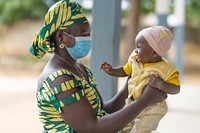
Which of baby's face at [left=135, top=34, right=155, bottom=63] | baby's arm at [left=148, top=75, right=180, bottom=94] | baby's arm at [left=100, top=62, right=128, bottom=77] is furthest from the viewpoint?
baby's arm at [left=100, top=62, right=128, bottom=77]

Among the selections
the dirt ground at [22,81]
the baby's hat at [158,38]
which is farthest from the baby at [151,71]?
the dirt ground at [22,81]

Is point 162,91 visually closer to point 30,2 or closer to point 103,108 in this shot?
point 103,108

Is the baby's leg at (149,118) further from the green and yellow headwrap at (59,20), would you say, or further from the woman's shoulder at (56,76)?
the green and yellow headwrap at (59,20)

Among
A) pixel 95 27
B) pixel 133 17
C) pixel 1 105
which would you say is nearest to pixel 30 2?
pixel 133 17

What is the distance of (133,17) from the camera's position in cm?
1639

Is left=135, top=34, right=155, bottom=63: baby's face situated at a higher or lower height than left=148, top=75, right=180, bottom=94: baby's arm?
higher

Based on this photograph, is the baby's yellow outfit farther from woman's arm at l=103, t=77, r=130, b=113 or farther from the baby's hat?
woman's arm at l=103, t=77, r=130, b=113

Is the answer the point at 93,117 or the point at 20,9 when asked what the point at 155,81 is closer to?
the point at 93,117

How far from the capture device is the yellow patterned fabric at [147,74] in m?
2.17

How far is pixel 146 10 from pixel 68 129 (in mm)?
17372

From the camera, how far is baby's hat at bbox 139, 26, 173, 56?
7.11ft

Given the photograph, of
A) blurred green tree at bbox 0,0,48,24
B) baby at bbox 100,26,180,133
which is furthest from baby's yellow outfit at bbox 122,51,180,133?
blurred green tree at bbox 0,0,48,24

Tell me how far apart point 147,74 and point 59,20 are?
0.50 metres

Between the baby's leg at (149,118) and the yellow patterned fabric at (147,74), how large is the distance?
10 cm
